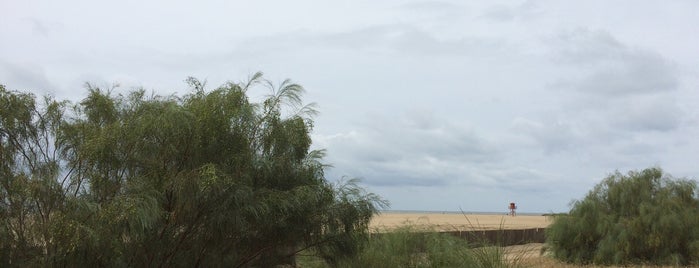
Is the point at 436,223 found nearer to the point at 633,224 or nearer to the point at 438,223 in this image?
the point at 438,223

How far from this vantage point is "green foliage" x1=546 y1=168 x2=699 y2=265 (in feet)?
73.9

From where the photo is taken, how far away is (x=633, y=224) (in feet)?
75.0

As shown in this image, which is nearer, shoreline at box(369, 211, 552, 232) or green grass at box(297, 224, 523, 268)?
green grass at box(297, 224, 523, 268)

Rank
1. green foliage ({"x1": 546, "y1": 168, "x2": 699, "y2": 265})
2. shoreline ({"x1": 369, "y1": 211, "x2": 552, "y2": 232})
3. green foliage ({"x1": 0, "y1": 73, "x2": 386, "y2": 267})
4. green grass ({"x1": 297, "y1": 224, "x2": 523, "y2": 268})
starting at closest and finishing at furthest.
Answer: green foliage ({"x1": 0, "y1": 73, "x2": 386, "y2": 267}), green grass ({"x1": 297, "y1": 224, "x2": 523, "y2": 268}), shoreline ({"x1": 369, "y1": 211, "x2": 552, "y2": 232}), green foliage ({"x1": 546, "y1": 168, "x2": 699, "y2": 265})

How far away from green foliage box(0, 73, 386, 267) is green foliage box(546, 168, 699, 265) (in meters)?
12.7

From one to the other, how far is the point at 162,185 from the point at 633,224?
16.4 m

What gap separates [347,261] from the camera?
13672 mm

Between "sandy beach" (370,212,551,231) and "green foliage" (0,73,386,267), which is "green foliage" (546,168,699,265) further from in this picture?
"green foliage" (0,73,386,267)

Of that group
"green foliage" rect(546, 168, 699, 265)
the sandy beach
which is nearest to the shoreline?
the sandy beach

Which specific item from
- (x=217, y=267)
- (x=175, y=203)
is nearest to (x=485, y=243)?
(x=217, y=267)

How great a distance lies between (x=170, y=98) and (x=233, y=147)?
53.5 inches

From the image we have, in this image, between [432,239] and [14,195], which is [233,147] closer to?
[14,195]

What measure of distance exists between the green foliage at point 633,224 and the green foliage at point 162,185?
1274 centimetres

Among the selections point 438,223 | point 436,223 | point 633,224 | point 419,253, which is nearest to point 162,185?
point 419,253
